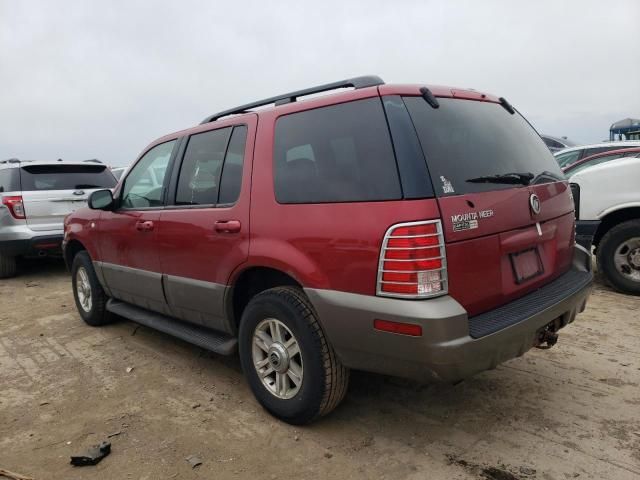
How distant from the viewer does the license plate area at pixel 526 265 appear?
2648mm

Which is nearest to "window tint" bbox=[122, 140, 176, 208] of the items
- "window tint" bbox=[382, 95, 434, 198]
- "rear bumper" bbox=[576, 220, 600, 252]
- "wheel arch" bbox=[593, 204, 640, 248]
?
"window tint" bbox=[382, 95, 434, 198]

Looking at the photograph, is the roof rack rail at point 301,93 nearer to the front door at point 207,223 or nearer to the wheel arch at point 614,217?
the front door at point 207,223

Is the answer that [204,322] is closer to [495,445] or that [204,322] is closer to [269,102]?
[269,102]

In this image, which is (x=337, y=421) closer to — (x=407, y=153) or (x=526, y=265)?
(x=526, y=265)

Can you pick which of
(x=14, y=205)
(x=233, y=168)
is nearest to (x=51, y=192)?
(x=14, y=205)

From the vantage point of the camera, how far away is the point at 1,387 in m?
3.72

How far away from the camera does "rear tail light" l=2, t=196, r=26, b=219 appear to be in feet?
23.3

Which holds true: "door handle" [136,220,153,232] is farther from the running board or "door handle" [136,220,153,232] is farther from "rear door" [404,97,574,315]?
"rear door" [404,97,574,315]

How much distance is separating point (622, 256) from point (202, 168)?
4.47m

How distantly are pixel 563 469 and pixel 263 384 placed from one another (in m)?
1.66

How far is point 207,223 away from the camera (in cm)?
325

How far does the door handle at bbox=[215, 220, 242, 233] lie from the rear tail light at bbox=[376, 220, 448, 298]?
109cm

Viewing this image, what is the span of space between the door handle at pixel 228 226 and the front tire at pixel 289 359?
1.41 feet

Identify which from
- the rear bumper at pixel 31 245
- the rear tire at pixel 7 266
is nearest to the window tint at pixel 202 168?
the rear bumper at pixel 31 245
